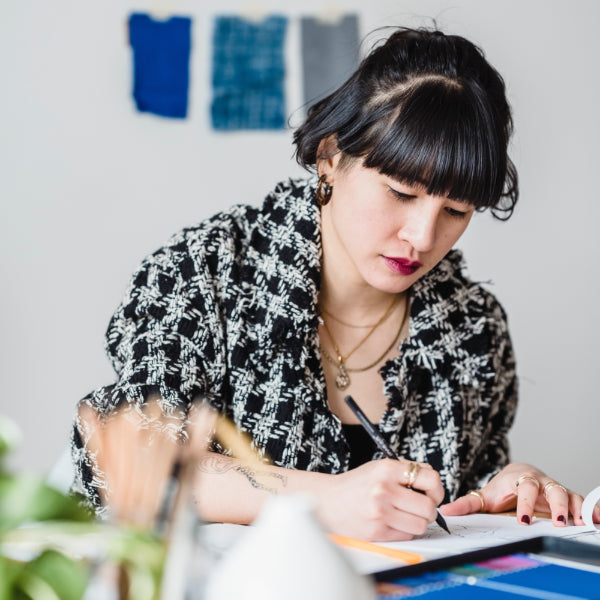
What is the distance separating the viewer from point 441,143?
116 centimetres

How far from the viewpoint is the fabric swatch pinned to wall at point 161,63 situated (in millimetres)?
2123

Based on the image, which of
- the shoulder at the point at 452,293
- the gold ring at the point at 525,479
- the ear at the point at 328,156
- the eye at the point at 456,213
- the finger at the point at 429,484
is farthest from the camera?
the shoulder at the point at 452,293

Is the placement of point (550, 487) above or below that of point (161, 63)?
below

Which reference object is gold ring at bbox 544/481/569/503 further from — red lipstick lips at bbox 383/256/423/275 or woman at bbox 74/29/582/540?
red lipstick lips at bbox 383/256/423/275

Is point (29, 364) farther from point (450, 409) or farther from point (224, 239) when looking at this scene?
point (450, 409)

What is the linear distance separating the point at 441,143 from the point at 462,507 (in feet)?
1.67

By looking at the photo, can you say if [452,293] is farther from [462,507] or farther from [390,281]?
[462,507]

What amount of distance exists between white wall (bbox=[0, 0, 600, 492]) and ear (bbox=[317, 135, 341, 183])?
84cm

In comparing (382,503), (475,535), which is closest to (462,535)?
(475,535)

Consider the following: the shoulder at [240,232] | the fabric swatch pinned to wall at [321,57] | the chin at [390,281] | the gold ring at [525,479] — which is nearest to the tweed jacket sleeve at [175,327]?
the shoulder at [240,232]

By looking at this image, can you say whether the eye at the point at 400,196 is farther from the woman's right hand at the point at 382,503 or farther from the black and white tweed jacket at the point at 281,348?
the woman's right hand at the point at 382,503

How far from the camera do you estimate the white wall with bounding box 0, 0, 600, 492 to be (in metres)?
2.02

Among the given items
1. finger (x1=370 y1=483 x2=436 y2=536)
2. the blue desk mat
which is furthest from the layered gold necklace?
the blue desk mat

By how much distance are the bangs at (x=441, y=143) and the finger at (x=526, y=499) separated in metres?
0.41
